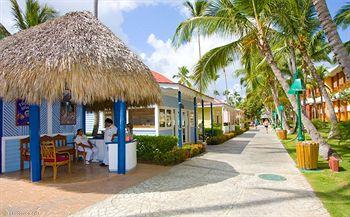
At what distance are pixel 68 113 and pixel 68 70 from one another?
5.54 meters

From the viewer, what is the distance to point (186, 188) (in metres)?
7.39

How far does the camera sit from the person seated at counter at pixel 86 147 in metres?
10.3

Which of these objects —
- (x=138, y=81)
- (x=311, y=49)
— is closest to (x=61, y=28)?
(x=138, y=81)

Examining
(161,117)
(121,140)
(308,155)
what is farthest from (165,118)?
(308,155)

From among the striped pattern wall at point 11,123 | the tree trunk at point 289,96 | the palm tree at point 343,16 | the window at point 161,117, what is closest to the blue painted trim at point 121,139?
the striped pattern wall at point 11,123

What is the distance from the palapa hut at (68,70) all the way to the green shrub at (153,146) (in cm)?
258

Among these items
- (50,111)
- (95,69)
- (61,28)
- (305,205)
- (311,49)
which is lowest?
(305,205)

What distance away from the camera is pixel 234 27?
521 inches

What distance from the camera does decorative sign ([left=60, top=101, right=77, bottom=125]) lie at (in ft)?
38.7

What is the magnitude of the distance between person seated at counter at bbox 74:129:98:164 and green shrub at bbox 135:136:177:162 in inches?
71.9

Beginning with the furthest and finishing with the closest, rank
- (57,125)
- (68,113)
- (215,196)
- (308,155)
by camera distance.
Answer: (68,113)
(57,125)
(308,155)
(215,196)

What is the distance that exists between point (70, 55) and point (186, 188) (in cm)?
462

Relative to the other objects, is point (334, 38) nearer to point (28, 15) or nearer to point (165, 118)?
point (165, 118)

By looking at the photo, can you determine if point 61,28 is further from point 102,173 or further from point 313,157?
point 313,157
